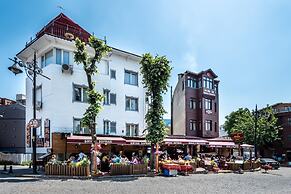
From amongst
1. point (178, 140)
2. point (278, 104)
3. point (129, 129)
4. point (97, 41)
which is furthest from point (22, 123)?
point (278, 104)

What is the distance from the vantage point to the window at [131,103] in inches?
1342

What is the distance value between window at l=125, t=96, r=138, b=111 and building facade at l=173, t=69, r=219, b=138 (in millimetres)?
12154

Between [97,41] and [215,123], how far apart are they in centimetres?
2855

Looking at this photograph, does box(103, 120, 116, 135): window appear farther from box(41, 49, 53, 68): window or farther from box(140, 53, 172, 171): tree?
box(41, 49, 53, 68): window

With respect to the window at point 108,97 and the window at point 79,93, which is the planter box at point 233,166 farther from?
the window at point 79,93

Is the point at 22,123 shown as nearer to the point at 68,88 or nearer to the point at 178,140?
the point at 68,88

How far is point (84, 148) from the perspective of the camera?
29.0 meters

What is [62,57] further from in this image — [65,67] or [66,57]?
[65,67]

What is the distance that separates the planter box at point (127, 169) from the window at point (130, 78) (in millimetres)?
12338

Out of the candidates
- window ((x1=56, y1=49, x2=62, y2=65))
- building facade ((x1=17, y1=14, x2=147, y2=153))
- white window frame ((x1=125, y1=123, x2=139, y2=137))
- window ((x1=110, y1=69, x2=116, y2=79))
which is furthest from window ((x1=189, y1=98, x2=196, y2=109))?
window ((x1=56, y1=49, x2=62, y2=65))

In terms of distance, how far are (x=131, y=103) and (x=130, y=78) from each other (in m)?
2.59

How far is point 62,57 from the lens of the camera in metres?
29.5

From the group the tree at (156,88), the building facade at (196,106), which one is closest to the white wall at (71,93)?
the tree at (156,88)

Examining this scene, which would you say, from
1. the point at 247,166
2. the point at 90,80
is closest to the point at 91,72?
the point at 90,80
